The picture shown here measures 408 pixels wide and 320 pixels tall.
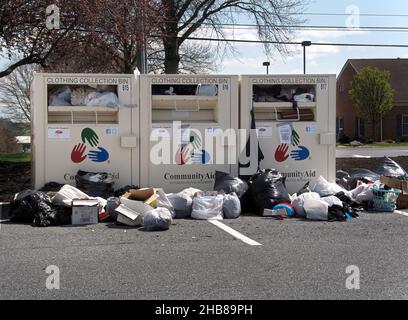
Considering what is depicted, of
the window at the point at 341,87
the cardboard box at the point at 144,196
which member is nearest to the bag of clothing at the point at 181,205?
the cardboard box at the point at 144,196

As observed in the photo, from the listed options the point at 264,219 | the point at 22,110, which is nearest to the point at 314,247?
the point at 264,219

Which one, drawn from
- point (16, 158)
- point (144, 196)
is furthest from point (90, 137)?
point (16, 158)

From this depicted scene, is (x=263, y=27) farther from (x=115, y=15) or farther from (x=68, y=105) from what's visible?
(x=68, y=105)

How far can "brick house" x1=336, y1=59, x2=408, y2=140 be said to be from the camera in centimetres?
4328

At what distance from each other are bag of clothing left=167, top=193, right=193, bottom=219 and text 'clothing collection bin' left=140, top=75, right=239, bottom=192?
1.17 meters

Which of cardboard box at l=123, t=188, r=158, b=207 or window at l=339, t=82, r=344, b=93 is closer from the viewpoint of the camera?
cardboard box at l=123, t=188, r=158, b=207

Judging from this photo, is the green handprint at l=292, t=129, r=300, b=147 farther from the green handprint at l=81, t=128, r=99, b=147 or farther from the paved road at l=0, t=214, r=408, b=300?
the green handprint at l=81, t=128, r=99, b=147

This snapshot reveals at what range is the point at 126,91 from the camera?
9.88 m

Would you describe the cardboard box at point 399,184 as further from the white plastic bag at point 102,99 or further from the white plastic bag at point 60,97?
the white plastic bag at point 60,97

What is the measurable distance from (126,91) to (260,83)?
2427 millimetres

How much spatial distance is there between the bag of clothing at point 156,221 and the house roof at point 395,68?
129ft

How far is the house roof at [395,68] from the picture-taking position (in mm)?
44172

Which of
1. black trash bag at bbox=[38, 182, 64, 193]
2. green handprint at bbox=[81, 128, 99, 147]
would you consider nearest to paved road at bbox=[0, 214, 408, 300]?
black trash bag at bbox=[38, 182, 64, 193]

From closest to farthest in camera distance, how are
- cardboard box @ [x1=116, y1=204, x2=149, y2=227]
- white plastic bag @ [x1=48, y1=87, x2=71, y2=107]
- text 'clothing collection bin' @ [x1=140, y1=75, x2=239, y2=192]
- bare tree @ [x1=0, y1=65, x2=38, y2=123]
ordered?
1. cardboard box @ [x1=116, y1=204, x2=149, y2=227]
2. white plastic bag @ [x1=48, y1=87, x2=71, y2=107]
3. text 'clothing collection bin' @ [x1=140, y1=75, x2=239, y2=192]
4. bare tree @ [x1=0, y1=65, x2=38, y2=123]
